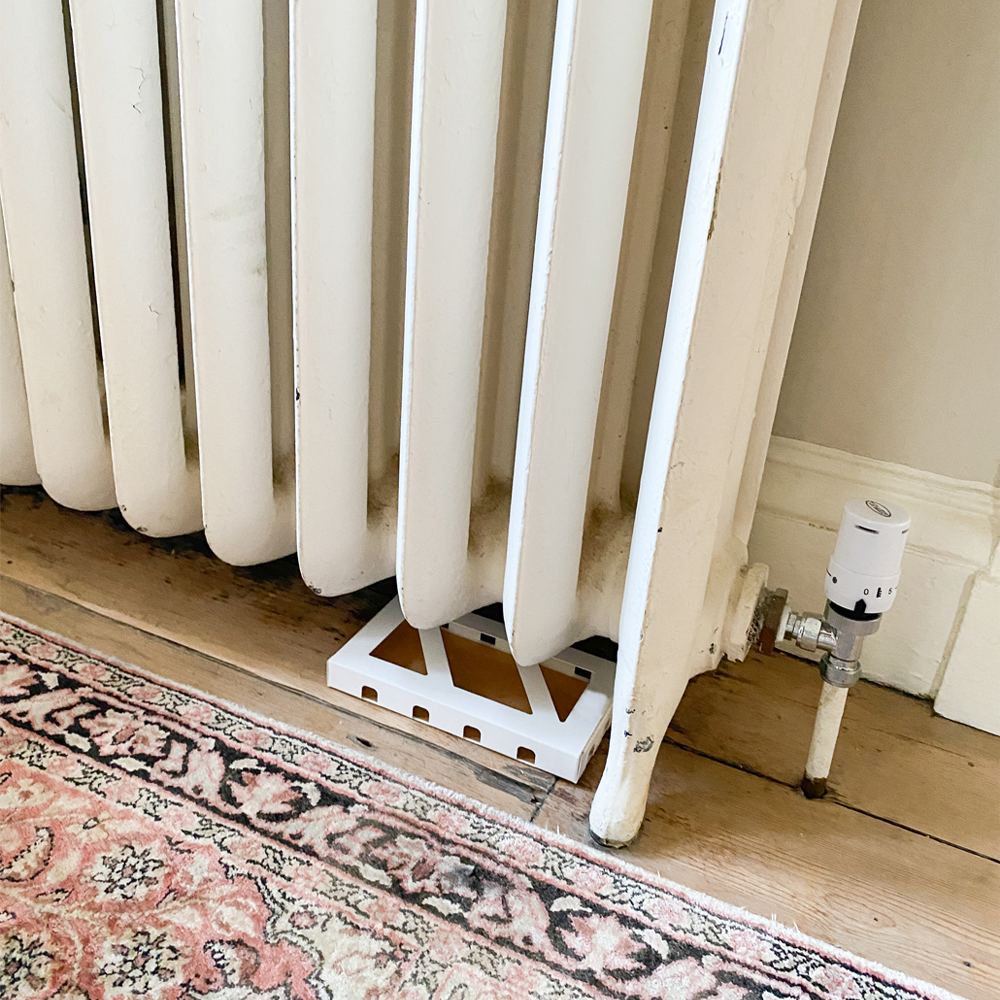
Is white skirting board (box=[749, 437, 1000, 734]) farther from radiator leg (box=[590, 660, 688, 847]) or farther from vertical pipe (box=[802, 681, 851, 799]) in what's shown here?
radiator leg (box=[590, 660, 688, 847])

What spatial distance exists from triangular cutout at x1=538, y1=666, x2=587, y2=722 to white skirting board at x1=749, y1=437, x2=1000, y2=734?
224mm

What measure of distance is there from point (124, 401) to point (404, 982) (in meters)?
0.55

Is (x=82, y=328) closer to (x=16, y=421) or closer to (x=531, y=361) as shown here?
(x=16, y=421)

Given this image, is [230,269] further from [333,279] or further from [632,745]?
[632,745]

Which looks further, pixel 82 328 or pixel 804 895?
pixel 82 328

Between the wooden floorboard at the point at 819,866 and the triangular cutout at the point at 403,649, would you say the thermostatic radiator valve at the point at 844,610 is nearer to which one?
the wooden floorboard at the point at 819,866

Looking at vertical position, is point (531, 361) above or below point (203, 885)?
above

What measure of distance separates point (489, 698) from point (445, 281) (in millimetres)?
374

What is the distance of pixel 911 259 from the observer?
74cm

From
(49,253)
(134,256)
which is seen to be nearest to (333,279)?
(134,256)

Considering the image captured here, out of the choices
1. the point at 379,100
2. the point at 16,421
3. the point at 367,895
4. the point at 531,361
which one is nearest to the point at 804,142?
the point at 531,361

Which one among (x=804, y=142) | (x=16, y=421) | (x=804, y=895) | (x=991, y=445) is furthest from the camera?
(x=16, y=421)

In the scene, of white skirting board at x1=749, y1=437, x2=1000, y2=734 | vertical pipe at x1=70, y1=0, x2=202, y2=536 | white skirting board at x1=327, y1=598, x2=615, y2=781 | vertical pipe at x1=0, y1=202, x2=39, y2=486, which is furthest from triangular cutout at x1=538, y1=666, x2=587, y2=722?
vertical pipe at x1=0, y1=202, x2=39, y2=486

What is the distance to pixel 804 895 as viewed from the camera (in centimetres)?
66
